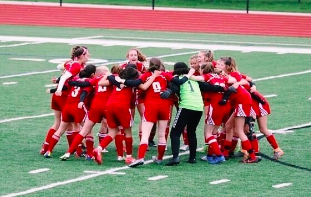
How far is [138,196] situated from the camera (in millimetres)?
12453

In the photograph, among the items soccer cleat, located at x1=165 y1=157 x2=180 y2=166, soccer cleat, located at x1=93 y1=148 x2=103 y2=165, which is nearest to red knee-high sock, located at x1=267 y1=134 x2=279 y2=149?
soccer cleat, located at x1=165 y1=157 x2=180 y2=166

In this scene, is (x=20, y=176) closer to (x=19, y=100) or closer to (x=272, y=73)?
(x=19, y=100)

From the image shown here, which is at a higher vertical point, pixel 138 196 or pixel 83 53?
pixel 83 53

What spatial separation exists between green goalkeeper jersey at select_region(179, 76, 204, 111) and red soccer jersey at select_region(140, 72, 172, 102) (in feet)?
0.89

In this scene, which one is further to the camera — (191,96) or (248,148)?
(248,148)

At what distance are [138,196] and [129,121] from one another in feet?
7.17

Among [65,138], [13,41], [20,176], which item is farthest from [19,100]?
[13,41]

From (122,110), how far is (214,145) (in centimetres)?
140

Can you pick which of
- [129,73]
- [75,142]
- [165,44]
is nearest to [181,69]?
[129,73]

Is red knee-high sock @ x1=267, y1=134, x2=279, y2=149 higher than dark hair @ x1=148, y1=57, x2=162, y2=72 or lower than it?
lower

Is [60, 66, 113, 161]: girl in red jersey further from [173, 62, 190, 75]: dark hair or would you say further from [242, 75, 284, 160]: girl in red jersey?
[242, 75, 284, 160]: girl in red jersey

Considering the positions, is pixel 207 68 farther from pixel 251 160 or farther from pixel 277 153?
pixel 277 153

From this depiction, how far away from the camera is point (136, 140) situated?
16.5 metres

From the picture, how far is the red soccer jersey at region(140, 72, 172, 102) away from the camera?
14430 millimetres
